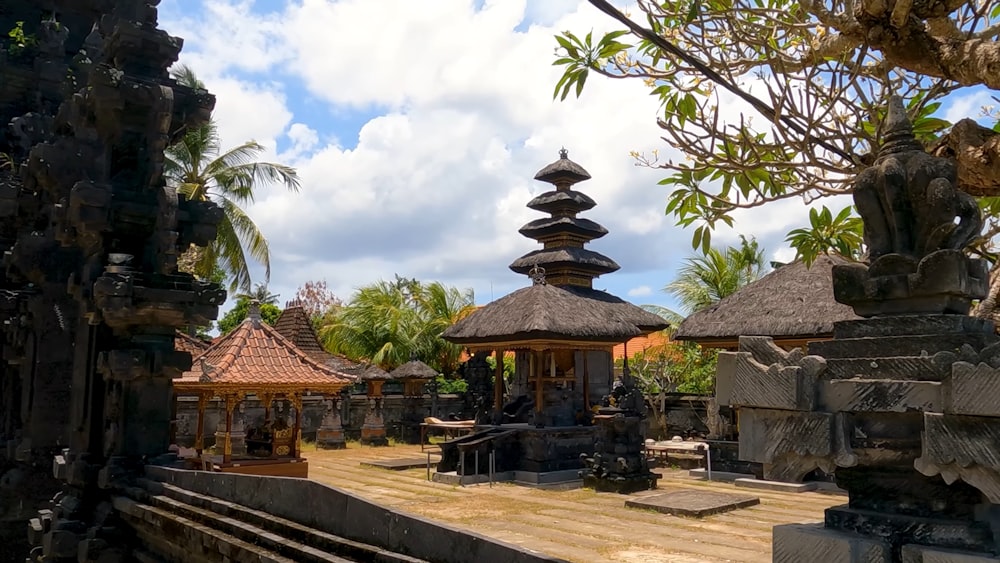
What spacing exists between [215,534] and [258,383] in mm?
11073

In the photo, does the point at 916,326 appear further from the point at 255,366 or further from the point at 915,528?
the point at 255,366

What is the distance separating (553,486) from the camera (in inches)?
685

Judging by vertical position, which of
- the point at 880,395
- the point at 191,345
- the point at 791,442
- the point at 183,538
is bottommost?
the point at 183,538

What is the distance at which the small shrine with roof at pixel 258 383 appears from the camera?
1530 cm

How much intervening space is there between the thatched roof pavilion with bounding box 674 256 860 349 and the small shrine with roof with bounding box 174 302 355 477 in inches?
378

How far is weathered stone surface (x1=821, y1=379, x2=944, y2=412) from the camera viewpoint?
2826 millimetres

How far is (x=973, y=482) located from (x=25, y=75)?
1197 centimetres

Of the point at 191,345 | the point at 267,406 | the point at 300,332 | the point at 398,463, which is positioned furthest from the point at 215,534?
the point at 300,332

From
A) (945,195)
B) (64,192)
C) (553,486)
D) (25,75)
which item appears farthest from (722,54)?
(553,486)

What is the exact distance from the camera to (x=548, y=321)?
18469 millimetres

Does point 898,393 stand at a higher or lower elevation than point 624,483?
higher

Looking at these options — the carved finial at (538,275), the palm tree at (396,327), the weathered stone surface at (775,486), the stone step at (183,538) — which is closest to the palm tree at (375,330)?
the palm tree at (396,327)

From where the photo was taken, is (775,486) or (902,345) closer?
(902,345)

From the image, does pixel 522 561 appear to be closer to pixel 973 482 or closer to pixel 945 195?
pixel 973 482
